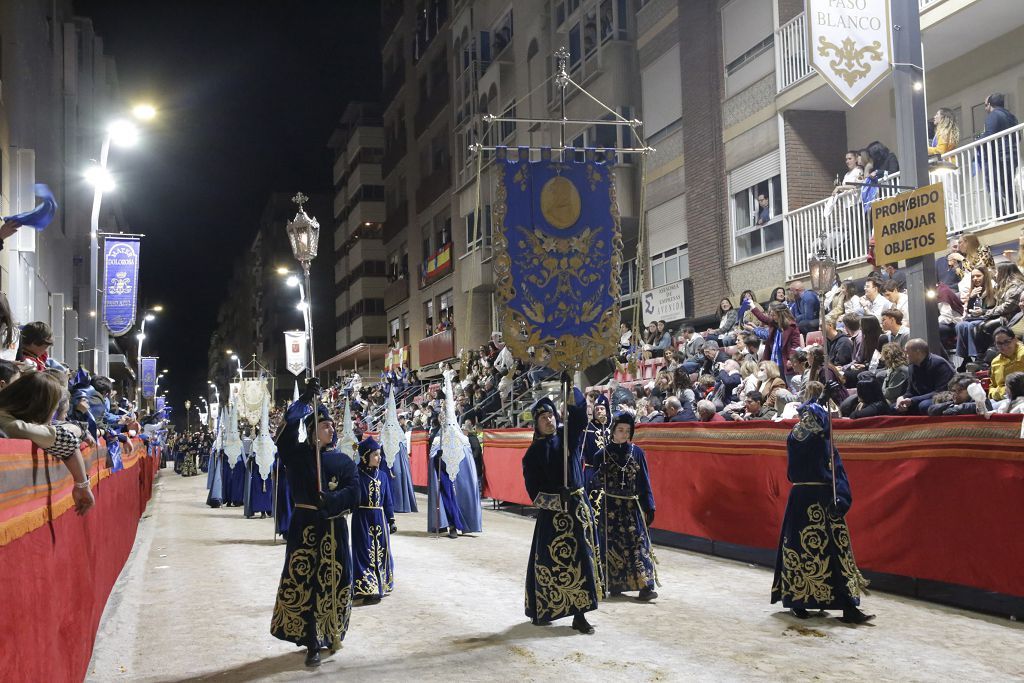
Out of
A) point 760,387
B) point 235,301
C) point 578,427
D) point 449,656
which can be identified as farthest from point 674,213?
point 235,301

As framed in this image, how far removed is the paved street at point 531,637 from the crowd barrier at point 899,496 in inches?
16.7

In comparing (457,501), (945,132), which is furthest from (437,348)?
(945,132)

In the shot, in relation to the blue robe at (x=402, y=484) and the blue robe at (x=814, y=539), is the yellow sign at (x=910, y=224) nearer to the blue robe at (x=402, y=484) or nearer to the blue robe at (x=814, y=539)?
the blue robe at (x=814, y=539)

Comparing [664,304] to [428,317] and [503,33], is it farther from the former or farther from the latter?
[428,317]

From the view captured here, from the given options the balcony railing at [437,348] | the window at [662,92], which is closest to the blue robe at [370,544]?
the window at [662,92]

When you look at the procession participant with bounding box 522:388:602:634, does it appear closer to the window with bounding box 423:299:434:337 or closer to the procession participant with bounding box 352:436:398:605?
the procession participant with bounding box 352:436:398:605

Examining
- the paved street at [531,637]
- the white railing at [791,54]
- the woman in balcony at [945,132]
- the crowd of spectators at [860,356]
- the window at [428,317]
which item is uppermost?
the white railing at [791,54]

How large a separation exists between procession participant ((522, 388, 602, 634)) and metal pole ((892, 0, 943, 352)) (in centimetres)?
529

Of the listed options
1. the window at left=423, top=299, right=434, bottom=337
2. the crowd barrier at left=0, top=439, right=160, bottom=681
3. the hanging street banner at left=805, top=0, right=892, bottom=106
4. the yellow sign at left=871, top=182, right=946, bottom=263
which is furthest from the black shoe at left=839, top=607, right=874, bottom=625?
the window at left=423, top=299, right=434, bottom=337

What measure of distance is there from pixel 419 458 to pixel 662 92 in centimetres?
1217

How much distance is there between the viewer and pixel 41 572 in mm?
4949

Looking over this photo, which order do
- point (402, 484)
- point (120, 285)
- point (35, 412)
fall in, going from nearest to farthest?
1. point (35, 412)
2. point (402, 484)
3. point (120, 285)

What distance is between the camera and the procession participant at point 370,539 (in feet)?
35.9

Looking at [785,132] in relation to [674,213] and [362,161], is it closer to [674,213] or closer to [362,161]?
Result: [674,213]
